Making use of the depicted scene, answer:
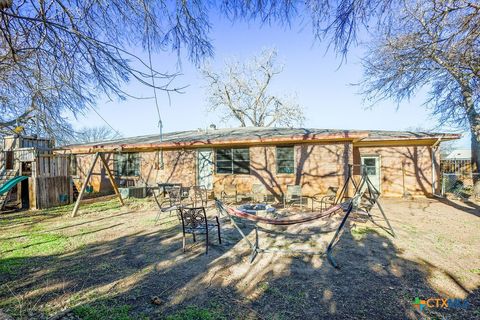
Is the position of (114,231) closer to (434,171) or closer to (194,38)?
(194,38)

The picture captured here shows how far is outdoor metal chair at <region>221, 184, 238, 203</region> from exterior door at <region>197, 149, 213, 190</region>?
1.24 meters

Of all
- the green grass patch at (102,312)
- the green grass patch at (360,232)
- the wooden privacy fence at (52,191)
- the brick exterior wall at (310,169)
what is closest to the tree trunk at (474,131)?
the brick exterior wall at (310,169)

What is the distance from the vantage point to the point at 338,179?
9383 mm

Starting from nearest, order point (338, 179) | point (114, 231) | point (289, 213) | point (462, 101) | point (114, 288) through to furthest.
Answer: point (114, 288), point (114, 231), point (289, 213), point (338, 179), point (462, 101)

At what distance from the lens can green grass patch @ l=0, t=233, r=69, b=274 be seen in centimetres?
408

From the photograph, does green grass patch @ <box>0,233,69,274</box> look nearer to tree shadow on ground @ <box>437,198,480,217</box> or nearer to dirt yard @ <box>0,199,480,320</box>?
dirt yard @ <box>0,199,480,320</box>

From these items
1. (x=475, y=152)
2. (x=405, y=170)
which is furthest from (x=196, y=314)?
(x=475, y=152)

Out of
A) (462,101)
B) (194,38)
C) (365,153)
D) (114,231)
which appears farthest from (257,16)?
(462,101)

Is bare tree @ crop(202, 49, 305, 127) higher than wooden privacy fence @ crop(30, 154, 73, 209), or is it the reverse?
bare tree @ crop(202, 49, 305, 127)

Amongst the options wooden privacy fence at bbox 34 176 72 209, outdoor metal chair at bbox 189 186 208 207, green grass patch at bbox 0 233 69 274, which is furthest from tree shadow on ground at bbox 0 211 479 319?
wooden privacy fence at bbox 34 176 72 209

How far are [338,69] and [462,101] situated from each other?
13160mm

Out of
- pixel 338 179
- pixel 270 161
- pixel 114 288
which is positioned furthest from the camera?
pixel 270 161

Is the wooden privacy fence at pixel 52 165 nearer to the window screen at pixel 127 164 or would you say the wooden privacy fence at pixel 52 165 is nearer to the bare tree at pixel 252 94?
the window screen at pixel 127 164

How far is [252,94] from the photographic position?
2730 centimetres
